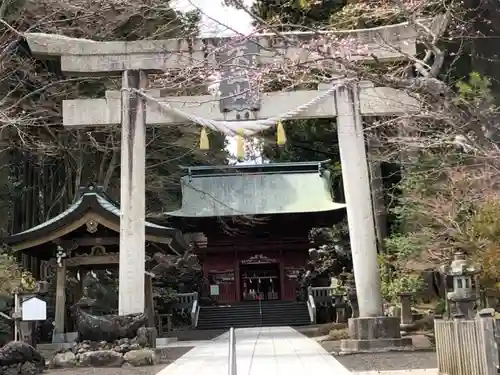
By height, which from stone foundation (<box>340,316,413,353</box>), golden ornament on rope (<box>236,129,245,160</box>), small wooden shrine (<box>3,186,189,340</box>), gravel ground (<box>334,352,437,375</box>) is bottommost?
gravel ground (<box>334,352,437,375</box>)

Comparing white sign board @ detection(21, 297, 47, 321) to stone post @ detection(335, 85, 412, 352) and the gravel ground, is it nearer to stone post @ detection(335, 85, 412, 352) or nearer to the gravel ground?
the gravel ground

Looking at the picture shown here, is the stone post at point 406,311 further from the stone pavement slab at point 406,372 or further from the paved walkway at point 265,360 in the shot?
the stone pavement slab at point 406,372

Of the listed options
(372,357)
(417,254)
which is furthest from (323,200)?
(372,357)

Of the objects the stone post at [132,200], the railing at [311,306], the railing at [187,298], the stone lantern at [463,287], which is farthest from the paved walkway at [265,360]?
the railing at [187,298]

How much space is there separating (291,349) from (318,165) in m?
14.7

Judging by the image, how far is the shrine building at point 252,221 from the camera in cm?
2228

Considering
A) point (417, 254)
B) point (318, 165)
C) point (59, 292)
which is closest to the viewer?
point (417, 254)

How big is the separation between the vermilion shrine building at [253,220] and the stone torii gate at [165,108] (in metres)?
10.8

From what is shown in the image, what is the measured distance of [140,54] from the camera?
10898mm

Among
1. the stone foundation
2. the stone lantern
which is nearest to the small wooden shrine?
the stone foundation

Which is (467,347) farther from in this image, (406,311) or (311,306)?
(311,306)

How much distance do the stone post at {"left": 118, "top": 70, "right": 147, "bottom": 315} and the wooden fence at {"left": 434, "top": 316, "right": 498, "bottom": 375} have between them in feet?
18.5

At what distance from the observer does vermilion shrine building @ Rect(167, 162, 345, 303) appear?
2227cm

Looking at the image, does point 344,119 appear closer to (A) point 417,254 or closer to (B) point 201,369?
(A) point 417,254
